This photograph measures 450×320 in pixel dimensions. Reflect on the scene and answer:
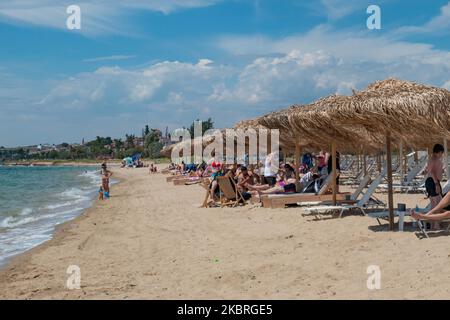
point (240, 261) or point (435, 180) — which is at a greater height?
point (435, 180)

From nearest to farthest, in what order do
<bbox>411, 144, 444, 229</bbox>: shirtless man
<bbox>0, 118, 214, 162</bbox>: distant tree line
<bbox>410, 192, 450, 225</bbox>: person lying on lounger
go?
1. <bbox>410, 192, 450, 225</bbox>: person lying on lounger
2. <bbox>411, 144, 444, 229</bbox>: shirtless man
3. <bbox>0, 118, 214, 162</bbox>: distant tree line

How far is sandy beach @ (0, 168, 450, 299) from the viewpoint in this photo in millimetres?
4301

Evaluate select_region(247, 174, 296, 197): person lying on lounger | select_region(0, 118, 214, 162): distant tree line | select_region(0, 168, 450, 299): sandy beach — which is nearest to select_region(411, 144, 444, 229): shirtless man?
select_region(0, 168, 450, 299): sandy beach

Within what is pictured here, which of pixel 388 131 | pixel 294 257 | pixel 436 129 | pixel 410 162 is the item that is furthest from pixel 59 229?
pixel 410 162

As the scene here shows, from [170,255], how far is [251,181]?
6.91 metres

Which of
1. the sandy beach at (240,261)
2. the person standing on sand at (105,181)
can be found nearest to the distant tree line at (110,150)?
the person standing on sand at (105,181)

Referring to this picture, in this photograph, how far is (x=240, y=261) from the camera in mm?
5473

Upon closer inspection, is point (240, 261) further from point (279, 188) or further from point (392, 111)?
point (279, 188)

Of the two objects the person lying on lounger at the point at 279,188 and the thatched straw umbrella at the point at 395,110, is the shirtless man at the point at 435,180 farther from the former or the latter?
the person lying on lounger at the point at 279,188

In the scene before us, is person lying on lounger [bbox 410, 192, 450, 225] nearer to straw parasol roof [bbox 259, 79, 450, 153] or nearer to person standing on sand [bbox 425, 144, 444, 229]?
person standing on sand [bbox 425, 144, 444, 229]

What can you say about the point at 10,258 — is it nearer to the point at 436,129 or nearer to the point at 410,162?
the point at 436,129

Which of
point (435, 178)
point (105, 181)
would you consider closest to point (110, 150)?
point (105, 181)

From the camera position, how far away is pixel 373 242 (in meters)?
5.85

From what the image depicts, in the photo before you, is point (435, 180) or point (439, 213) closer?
point (439, 213)
